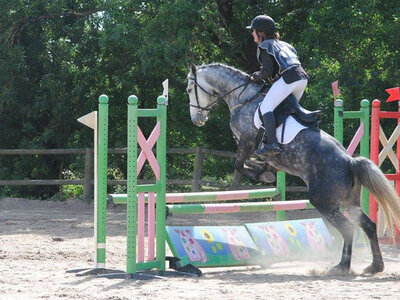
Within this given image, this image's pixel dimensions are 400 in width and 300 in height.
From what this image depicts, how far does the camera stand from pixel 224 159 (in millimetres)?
15531

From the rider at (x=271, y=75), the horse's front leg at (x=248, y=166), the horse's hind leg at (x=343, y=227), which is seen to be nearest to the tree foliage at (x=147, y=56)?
the horse's front leg at (x=248, y=166)

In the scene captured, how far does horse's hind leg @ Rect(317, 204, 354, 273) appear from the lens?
22.1 feet

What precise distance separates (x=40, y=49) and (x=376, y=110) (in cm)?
821

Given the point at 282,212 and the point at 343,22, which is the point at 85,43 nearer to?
the point at 343,22

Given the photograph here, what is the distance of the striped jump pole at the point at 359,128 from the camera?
7.93 meters

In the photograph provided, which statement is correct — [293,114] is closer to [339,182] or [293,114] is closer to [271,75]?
[271,75]

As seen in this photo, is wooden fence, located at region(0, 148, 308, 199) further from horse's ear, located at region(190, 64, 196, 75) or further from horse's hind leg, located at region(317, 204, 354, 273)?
horse's hind leg, located at region(317, 204, 354, 273)

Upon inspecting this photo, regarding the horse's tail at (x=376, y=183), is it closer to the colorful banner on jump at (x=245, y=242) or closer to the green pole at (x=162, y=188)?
the colorful banner on jump at (x=245, y=242)

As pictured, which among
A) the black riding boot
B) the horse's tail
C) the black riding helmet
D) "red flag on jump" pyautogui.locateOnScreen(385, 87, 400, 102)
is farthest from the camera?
"red flag on jump" pyautogui.locateOnScreen(385, 87, 400, 102)

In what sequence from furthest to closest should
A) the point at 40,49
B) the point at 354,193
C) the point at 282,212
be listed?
1. the point at 40,49
2. the point at 282,212
3. the point at 354,193

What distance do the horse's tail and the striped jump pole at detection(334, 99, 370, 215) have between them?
1.13m

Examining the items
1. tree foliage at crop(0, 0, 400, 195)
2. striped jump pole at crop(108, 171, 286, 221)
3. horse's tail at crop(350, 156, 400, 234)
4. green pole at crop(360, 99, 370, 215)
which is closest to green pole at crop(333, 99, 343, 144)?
green pole at crop(360, 99, 370, 215)

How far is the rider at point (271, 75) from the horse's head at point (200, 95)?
2.69ft

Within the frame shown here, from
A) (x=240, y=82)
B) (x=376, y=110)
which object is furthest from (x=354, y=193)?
(x=376, y=110)
